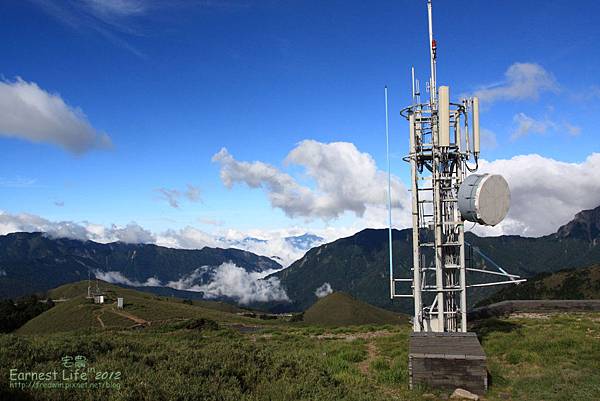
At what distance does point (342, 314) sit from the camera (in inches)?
2749

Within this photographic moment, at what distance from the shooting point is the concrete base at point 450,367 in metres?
17.7

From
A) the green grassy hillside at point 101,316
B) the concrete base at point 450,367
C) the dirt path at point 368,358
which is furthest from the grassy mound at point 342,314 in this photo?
the concrete base at point 450,367

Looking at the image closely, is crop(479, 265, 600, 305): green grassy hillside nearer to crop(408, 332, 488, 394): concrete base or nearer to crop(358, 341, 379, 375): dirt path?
crop(358, 341, 379, 375): dirt path

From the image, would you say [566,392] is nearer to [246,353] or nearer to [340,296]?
[246,353]

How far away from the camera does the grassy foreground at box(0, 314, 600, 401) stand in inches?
487

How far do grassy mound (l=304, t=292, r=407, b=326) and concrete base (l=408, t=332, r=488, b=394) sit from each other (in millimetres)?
49211

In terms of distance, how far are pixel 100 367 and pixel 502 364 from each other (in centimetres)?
1780

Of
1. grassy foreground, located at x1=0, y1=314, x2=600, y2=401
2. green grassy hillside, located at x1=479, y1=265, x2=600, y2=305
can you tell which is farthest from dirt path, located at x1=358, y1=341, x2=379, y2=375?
green grassy hillside, located at x1=479, y1=265, x2=600, y2=305

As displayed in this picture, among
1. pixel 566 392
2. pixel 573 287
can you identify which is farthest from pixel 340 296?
pixel 573 287

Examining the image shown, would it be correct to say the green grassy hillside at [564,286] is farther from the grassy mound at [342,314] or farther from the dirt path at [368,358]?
the dirt path at [368,358]

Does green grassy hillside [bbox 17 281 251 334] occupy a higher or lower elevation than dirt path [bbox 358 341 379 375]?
lower

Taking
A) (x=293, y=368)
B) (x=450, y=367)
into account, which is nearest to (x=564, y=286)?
(x=450, y=367)

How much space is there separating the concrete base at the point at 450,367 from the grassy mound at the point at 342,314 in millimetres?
49211

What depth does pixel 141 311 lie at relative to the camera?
65.1 metres
